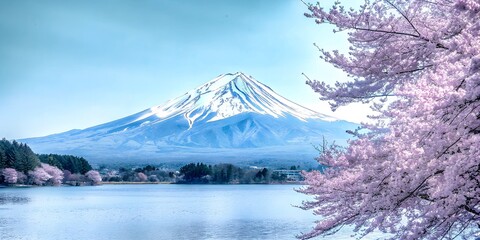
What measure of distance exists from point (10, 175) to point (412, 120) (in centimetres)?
5180

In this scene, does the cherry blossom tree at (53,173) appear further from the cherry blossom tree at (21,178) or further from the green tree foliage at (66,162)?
the cherry blossom tree at (21,178)

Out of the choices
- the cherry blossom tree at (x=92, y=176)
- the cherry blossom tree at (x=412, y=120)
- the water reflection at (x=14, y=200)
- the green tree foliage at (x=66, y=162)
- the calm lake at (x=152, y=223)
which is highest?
the green tree foliage at (x=66, y=162)

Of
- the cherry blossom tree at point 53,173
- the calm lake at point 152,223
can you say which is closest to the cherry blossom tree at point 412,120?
the calm lake at point 152,223

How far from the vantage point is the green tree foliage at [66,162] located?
192ft

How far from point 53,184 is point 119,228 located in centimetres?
4259

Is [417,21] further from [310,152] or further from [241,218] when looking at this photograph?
[310,152]

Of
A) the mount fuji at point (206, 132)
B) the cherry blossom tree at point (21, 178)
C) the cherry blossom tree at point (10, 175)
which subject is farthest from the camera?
the mount fuji at point (206, 132)

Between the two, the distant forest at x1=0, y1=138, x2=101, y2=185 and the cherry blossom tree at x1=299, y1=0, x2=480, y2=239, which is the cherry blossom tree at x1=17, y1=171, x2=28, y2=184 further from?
the cherry blossom tree at x1=299, y1=0, x2=480, y2=239

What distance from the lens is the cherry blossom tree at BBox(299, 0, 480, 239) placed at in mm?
3217


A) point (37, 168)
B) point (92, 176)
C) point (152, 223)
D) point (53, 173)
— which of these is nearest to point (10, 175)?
point (37, 168)

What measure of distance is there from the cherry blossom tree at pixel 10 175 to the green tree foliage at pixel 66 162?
258 inches

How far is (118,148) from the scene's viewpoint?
129m

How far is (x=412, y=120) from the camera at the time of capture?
4.00 m

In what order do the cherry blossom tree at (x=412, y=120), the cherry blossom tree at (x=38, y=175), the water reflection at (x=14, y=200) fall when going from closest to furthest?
the cherry blossom tree at (x=412, y=120) < the water reflection at (x=14, y=200) < the cherry blossom tree at (x=38, y=175)
